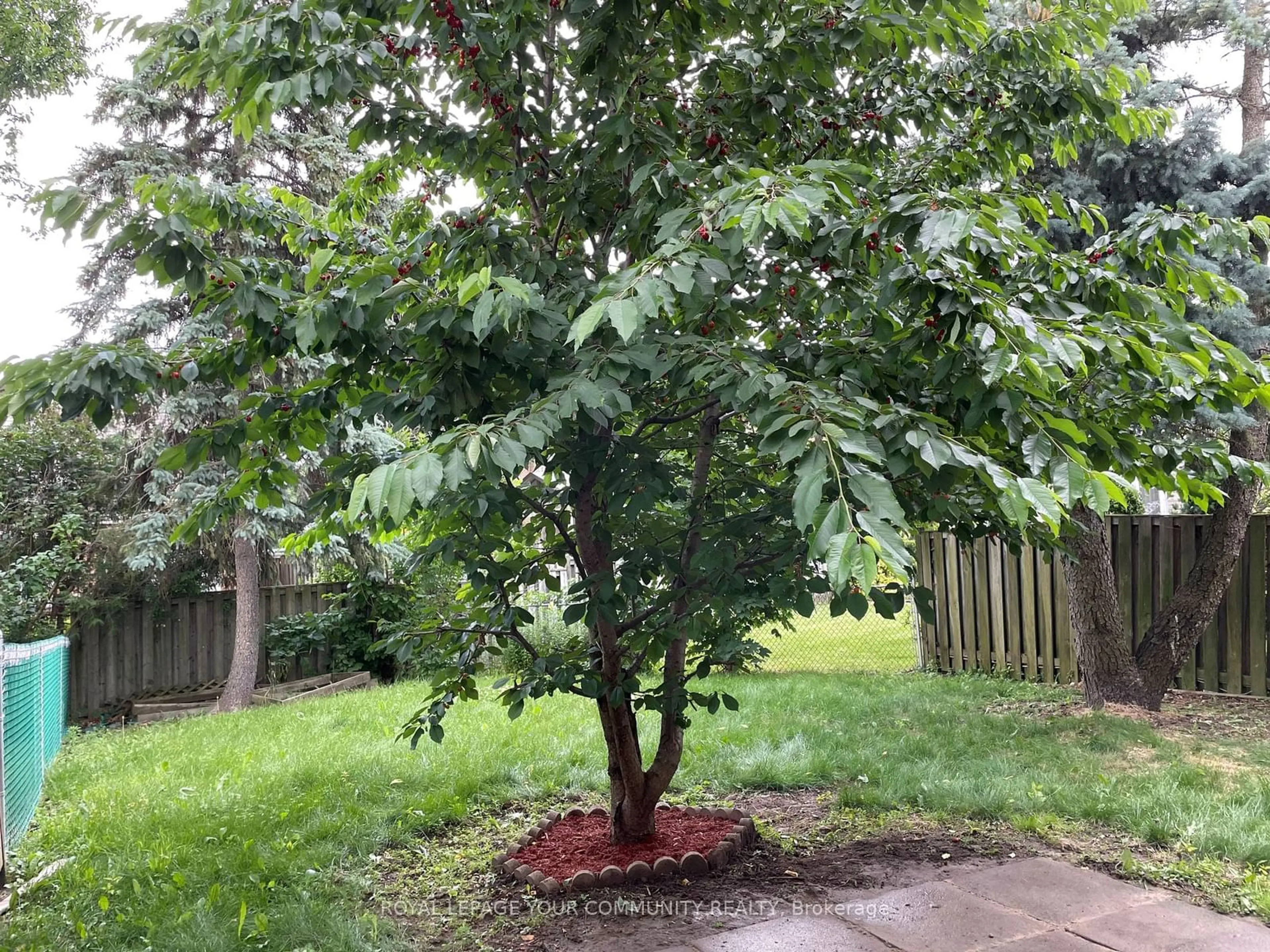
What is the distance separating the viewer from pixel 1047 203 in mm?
3531

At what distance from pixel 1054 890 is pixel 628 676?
1.79 meters

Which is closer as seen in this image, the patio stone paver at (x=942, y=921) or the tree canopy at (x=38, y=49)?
the patio stone paver at (x=942, y=921)

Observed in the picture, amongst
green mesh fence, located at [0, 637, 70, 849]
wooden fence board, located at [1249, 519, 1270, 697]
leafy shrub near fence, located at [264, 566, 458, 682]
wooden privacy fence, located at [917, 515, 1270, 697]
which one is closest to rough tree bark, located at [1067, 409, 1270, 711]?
wooden fence board, located at [1249, 519, 1270, 697]

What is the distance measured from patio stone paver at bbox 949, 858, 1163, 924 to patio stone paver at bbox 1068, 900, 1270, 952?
0.06 meters

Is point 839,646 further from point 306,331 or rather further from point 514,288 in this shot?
point 514,288

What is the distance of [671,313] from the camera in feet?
6.56

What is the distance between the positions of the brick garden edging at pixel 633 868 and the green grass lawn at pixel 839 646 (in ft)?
17.1

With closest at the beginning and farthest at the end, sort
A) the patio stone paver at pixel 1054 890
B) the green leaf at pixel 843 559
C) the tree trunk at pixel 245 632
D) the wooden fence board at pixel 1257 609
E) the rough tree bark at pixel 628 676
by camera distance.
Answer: the green leaf at pixel 843 559, the patio stone paver at pixel 1054 890, the rough tree bark at pixel 628 676, the wooden fence board at pixel 1257 609, the tree trunk at pixel 245 632

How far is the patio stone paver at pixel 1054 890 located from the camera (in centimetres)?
322

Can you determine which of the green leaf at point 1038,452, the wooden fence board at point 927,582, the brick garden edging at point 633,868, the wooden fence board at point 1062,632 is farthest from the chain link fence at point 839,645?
the green leaf at point 1038,452

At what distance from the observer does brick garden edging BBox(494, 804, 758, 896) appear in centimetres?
358

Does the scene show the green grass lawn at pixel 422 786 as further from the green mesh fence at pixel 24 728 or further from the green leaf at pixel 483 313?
the green leaf at pixel 483 313

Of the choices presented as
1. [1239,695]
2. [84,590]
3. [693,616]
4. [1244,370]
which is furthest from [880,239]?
[84,590]

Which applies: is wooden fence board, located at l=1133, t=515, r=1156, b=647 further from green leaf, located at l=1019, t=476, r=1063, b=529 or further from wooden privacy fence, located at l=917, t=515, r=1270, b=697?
green leaf, located at l=1019, t=476, r=1063, b=529
